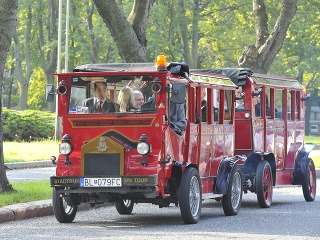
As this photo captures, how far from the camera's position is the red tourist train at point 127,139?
50.6 feet

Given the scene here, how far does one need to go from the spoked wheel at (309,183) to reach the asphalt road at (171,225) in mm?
1811

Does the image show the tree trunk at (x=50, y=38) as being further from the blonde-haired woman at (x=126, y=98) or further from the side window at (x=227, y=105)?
the blonde-haired woman at (x=126, y=98)

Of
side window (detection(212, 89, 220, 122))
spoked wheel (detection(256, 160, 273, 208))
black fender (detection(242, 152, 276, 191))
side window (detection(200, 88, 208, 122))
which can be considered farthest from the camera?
black fender (detection(242, 152, 276, 191))

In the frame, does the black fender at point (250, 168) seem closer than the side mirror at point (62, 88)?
No

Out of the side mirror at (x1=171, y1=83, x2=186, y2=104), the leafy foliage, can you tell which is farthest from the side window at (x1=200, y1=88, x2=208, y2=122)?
the leafy foliage

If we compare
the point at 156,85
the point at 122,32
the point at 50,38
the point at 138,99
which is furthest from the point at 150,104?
the point at 50,38

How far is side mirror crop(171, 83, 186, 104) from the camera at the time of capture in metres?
15.4

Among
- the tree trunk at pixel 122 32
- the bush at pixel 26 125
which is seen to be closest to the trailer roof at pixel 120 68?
the tree trunk at pixel 122 32

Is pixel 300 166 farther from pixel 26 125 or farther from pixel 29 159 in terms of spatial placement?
pixel 26 125

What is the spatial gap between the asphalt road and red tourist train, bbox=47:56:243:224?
41 cm

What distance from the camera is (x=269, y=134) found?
68.3 ft

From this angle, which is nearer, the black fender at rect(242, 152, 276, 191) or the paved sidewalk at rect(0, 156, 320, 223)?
the paved sidewalk at rect(0, 156, 320, 223)

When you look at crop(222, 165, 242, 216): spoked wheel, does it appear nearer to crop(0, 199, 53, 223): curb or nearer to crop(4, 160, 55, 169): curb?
crop(0, 199, 53, 223): curb

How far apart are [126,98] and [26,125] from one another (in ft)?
111
